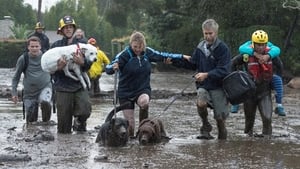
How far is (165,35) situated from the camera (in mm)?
40562

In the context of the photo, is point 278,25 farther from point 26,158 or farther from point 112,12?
point 26,158

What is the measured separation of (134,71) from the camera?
967 centimetres

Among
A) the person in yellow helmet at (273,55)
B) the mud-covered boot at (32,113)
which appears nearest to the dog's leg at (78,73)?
the mud-covered boot at (32,113)

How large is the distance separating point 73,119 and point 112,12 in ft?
111

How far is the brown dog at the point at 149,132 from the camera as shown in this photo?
357 inches

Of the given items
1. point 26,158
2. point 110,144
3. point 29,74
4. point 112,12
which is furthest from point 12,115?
point 112,12

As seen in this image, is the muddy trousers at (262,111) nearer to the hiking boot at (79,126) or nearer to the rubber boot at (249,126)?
the rubber boot at (249,126)

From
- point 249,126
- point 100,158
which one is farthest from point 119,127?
point 249,126

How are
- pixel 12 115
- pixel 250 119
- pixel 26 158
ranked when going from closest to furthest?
pixel 26 158, pixel 250 119, pixel 12 115

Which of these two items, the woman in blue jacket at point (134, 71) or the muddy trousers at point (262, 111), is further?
the muddy trousers at point (262, 111)

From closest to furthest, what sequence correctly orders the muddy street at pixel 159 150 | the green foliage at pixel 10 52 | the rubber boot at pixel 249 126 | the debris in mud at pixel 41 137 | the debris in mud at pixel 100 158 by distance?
the muddy street at pixel 159 150, the debris in mud at pixel 100 158, the debris in mud at pixel 41 137, the rubber boot at pixel 249 126, the green foliage at pixel 10 52

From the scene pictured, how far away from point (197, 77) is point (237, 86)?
2.10 feet

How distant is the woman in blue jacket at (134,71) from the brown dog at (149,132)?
422mm

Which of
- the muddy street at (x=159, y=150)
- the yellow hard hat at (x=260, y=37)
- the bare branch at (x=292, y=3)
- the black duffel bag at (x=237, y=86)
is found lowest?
the muddy street at (x=159, y=150)
